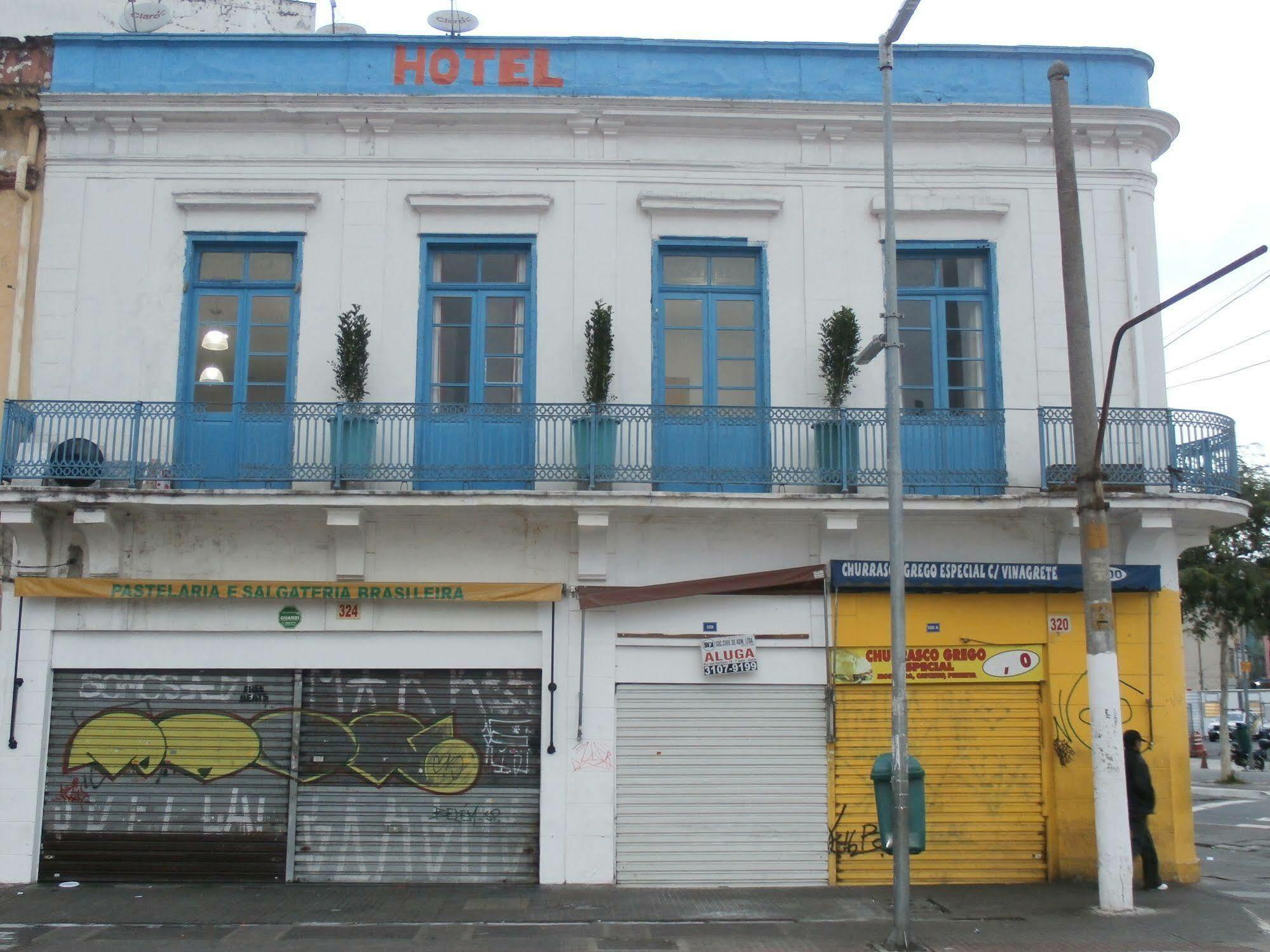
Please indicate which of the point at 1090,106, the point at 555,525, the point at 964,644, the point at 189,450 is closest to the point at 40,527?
the point at 189,450

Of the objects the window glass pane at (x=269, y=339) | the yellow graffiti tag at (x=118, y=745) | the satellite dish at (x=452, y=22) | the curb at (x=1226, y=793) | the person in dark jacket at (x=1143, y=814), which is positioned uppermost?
the satellite dish at (x=452, y=22)

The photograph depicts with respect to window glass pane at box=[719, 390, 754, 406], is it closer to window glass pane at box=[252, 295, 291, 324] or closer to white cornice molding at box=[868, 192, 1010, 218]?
white cornice molding at box=[868, 192, 1010, 218]

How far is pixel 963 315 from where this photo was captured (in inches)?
521

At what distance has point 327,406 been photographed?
1223cm

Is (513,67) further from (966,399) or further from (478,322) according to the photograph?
(966,399)

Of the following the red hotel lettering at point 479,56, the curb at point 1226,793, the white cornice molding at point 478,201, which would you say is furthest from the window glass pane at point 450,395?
the curb at point 1226,793

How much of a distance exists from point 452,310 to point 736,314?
3218mm

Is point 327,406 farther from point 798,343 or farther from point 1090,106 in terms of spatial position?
point 1090,106

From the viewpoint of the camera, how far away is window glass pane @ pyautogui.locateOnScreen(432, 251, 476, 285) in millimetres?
13062

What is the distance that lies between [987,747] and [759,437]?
411 cm

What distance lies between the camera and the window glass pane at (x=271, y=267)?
13.0 m

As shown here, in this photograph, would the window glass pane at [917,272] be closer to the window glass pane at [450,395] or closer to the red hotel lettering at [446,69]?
the window glass pane at [450,395]

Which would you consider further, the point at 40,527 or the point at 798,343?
the point at 798,343

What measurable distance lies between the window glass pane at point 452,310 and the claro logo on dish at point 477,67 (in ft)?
8.28
